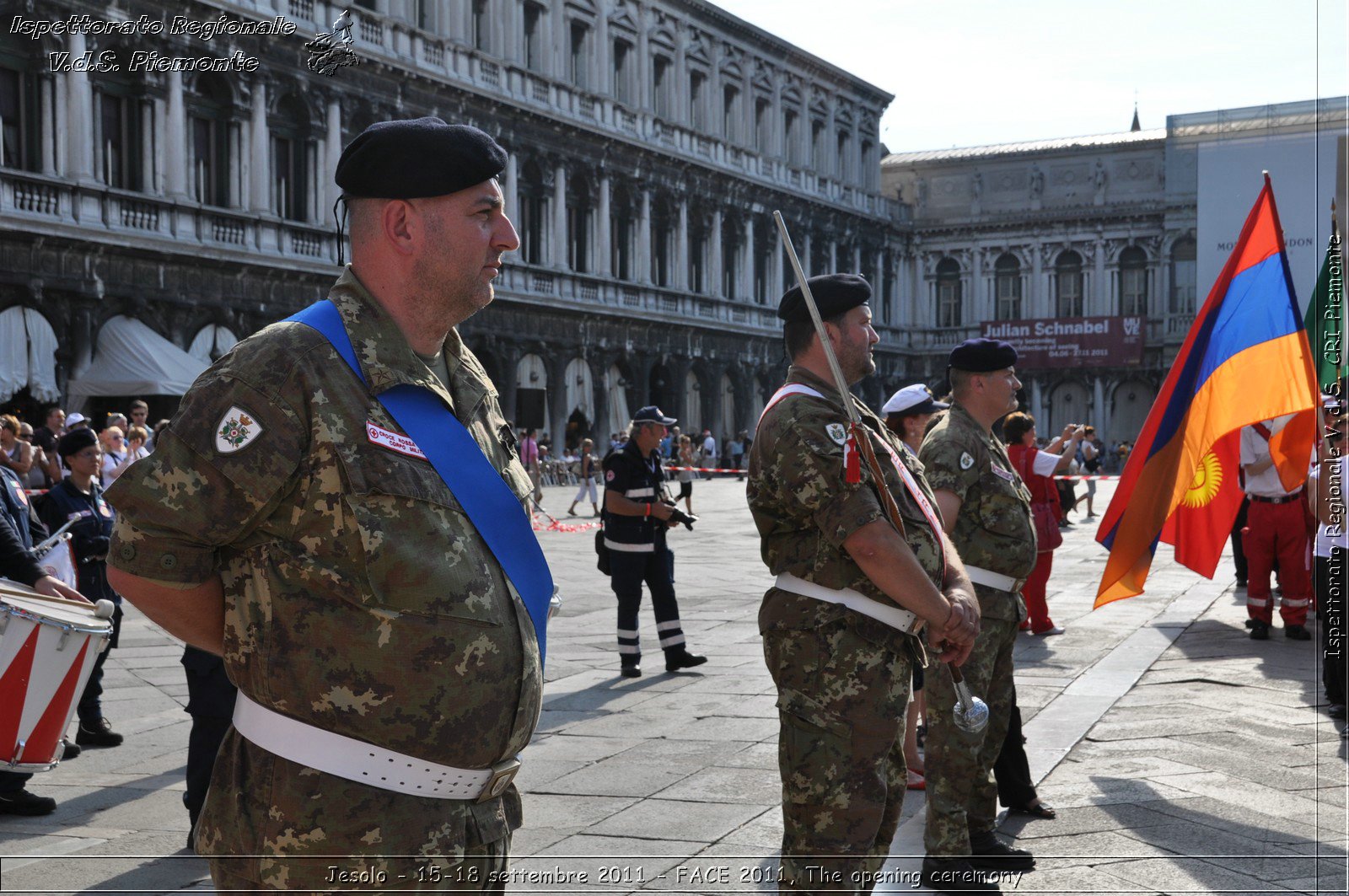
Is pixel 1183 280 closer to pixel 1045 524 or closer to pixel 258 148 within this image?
pixel 258 148

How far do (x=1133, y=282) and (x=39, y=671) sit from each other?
154 ft

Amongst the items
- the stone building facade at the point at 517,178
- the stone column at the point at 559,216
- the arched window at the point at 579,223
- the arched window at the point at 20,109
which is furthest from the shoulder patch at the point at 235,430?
the arched window at the point at 579,223

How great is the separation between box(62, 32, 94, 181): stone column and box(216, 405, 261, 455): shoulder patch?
62.8 feet

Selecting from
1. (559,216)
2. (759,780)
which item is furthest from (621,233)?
(759,780)

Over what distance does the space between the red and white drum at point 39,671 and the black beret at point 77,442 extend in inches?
88.7

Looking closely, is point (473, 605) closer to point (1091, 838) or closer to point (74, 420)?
point (1091, 838)

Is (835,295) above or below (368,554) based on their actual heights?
above

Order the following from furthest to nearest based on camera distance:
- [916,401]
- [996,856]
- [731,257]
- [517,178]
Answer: [731,257], [517,178], [916,401], [996,856]

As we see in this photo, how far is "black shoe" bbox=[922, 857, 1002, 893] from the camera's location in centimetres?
366

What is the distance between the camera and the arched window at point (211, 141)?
21078 mm

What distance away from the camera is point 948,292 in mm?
48906

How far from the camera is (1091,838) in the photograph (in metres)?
4.23

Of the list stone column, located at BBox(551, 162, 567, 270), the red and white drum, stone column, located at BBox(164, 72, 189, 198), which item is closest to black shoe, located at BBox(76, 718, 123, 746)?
the red and white drum

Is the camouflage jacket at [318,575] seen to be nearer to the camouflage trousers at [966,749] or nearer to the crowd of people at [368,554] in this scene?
the crowd of people at [368,554]
